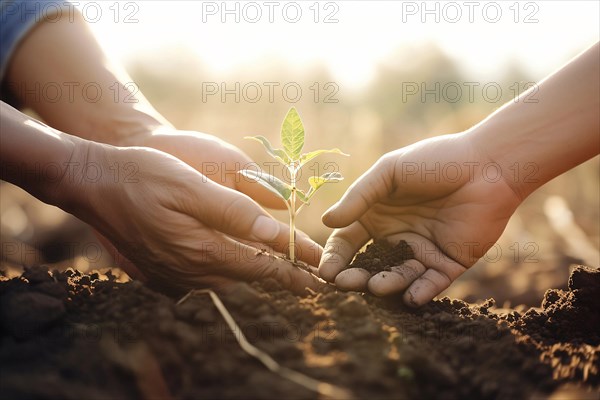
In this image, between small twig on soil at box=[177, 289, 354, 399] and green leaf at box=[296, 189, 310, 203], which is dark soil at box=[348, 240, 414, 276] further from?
small twig on soil at box=[177, 289, 354, 399]

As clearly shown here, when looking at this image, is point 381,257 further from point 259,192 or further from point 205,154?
point 205,154

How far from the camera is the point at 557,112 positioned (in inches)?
104

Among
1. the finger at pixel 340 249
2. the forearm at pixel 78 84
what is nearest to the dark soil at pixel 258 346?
the finger at pixel 340 249

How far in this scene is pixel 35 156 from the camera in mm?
2355

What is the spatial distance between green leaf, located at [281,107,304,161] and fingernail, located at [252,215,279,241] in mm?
382

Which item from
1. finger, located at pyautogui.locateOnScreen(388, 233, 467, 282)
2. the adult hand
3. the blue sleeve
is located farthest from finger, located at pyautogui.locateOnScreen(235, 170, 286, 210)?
the blue sleeve

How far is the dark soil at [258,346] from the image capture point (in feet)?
4.58

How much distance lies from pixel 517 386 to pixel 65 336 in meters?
1.47

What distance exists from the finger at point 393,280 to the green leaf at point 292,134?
0.71 m

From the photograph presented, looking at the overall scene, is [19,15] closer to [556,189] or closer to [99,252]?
[99,252]

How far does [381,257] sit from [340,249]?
220 millimetres

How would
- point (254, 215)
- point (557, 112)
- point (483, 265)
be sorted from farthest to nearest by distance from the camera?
point (483, 265), point (557, 112), point (254, 215)

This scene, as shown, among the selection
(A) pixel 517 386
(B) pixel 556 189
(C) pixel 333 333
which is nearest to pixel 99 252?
(C) pixel 333 333

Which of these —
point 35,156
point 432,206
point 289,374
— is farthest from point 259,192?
point 289,374
